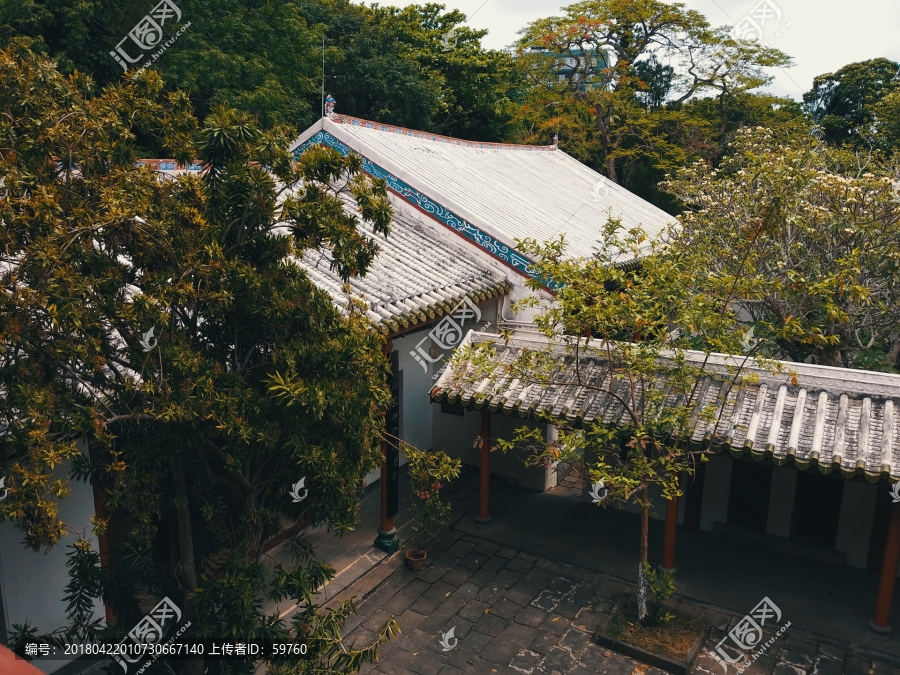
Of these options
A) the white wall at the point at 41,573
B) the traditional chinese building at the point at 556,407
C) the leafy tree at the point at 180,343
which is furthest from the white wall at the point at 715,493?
the white wall at the point at 41,573

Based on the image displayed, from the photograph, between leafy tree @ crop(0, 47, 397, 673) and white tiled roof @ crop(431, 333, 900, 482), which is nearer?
leafy tree @ crop(0, 47, 397, 673)

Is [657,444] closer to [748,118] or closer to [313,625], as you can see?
[313,625]

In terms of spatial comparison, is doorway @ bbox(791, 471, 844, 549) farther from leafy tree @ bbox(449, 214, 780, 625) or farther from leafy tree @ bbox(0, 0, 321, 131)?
leafy tree @ bbox(0, 0, 321, 131)

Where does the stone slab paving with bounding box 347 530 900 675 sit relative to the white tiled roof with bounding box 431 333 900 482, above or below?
below

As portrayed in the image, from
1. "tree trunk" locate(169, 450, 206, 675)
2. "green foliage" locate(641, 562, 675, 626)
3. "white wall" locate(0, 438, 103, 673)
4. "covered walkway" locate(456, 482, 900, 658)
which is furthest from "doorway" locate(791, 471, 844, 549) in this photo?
"white wall" locate(0, 438, 103, 673)

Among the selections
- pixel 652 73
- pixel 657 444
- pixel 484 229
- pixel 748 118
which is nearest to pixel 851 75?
Answer: pixel 748 118

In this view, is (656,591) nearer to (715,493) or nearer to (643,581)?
(643,581)
